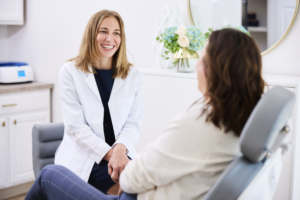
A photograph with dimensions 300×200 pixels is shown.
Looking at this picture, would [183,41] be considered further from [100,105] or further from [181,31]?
[100,105]

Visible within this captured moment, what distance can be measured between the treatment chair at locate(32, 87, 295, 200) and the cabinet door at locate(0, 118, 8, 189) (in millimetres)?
2169

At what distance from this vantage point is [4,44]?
3186mm

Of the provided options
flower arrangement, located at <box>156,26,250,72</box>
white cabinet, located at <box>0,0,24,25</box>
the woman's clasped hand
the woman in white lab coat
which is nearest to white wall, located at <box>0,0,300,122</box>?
white cabinet, located at <box>0,0,24,25</box>

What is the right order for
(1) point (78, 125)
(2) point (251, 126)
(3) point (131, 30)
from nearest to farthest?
(2) point (251, 126)
(1) point (78, 125)
(3) point (131, 30)

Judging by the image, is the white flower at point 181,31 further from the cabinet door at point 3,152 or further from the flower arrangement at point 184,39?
the cabinet door at point 3,152

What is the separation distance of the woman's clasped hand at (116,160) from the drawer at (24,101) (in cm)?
141

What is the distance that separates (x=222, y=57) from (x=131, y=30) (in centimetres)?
167

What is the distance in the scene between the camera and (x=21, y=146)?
2719 millimetres

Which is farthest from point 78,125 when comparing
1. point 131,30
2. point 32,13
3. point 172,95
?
point 32,13

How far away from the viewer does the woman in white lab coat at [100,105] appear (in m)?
1.53

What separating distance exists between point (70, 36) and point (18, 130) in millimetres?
915

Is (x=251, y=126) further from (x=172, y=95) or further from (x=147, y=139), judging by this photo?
(x=147, y=139)

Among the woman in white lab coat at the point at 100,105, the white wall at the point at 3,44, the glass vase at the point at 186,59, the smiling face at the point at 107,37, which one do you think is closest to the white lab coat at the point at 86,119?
the woman in white lab coat at the point at 100,105

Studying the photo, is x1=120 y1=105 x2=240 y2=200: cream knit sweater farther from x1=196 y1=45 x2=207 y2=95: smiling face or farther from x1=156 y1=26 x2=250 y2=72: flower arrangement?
x1=156 y1=26 x2=250 y2=72: flower arrangement
